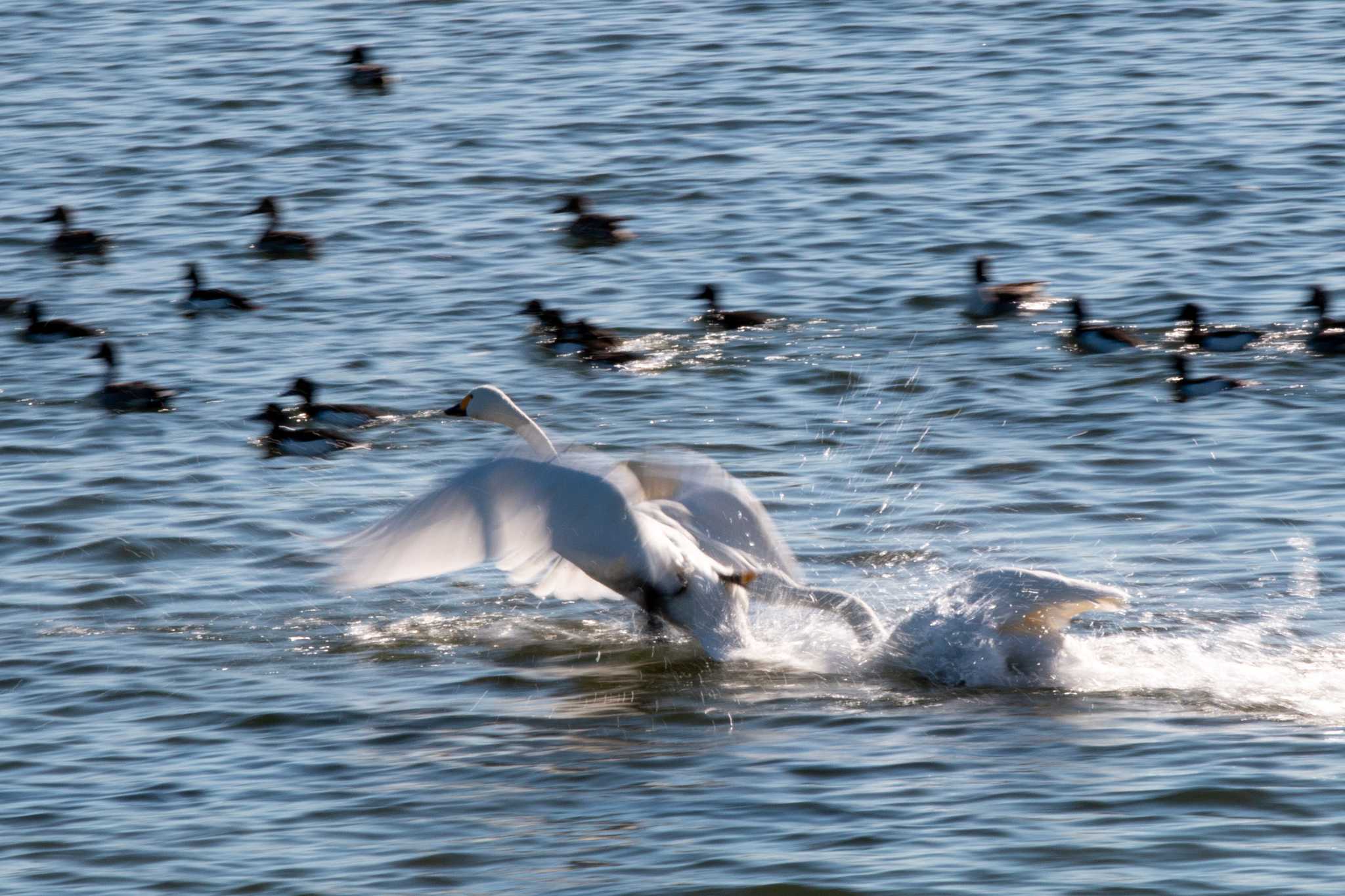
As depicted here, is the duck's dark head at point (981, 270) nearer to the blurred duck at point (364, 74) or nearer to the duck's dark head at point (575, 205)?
the duck's dark head at point (575, 205)

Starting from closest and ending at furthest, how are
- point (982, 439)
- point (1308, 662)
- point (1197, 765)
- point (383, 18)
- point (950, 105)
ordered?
point (1197, 765) → point (1308, 662) → point (982, 439) → point (950, 105) → point (383, 18)

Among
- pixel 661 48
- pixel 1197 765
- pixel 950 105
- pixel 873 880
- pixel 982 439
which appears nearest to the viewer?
pixel 873 880

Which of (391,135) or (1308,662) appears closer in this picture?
(1308,662)

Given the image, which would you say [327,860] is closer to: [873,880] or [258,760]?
[258,760]

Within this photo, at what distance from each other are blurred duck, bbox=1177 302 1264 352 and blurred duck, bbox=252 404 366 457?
17.5 ft

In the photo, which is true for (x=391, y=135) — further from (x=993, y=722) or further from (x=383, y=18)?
(x=993, y=722)

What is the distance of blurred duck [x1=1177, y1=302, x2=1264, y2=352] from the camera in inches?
535

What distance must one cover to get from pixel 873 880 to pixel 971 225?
11.0 m

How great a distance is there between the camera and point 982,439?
12453 millimetres

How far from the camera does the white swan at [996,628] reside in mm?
8508

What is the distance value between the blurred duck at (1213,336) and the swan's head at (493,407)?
5.13m

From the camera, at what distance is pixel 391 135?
21.7m

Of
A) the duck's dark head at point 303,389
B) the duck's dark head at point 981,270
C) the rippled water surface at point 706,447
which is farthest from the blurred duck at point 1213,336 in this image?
the duck's dark head at point 303,389

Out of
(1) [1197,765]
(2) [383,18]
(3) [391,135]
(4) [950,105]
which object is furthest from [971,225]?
(2) [383,18]
